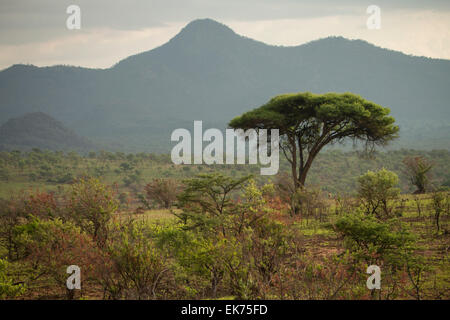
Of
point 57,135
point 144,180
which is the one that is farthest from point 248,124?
point 57,135

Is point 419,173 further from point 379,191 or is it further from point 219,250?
point 219,250

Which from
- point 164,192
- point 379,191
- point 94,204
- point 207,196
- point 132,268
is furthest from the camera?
point 164,192

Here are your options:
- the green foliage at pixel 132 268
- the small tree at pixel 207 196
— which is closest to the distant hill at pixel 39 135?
the small tree at pixel 207 196

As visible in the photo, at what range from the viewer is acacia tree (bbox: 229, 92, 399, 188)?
17.4 m

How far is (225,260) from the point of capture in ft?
23.9

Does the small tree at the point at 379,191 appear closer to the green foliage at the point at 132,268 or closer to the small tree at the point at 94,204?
the small tree at the point at 94,204

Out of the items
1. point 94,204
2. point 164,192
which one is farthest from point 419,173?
point 94,204

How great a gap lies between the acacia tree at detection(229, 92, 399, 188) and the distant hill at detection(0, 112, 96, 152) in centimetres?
9950

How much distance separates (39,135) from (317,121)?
369ft

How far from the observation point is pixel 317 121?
725 inches

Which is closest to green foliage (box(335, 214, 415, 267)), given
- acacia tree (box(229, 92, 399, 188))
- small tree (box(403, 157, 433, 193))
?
acacia tree (box(229, 92, 399, 188))

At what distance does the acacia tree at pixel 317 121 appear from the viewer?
17422 millimetres

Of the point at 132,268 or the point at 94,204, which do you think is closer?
the point at 132,268
